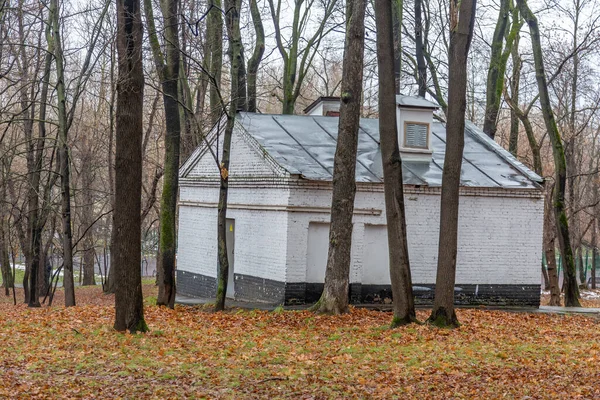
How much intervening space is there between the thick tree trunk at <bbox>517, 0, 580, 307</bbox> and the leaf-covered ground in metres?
5.76

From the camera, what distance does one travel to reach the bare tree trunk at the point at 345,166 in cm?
1559

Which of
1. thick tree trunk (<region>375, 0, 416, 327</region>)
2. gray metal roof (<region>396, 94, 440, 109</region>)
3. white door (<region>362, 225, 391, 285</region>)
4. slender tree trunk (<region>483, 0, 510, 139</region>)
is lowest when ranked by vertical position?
white door (<region>362, 225, 391, 285</region>)

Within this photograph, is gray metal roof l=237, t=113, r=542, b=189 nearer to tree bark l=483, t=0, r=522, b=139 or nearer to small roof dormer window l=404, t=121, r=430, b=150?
small roof dormer window l=404, t=121, r=430, b=150

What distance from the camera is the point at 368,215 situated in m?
19.8

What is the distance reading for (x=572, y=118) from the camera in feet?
106

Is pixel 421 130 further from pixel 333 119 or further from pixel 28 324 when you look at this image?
pixel 28 324

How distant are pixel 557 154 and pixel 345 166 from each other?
7.88 metres

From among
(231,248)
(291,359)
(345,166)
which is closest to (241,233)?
(231,248)

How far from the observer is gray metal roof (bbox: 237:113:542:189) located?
65.7ft

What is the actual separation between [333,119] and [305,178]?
529cm

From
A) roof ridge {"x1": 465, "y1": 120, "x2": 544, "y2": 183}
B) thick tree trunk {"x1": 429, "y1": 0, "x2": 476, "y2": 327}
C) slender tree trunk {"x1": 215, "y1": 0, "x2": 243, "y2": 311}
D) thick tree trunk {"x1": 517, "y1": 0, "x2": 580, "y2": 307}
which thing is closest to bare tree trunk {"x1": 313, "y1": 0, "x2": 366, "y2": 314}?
thick tree trunk {"x1": 429, "y1": 0, "x2": 476, "y2": 327}

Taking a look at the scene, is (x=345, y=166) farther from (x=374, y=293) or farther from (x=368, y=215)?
(x=374, y=293)

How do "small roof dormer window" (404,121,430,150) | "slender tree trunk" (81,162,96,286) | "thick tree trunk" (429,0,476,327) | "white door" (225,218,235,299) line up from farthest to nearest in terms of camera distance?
"slender tree trunk" (81,162,96,286)
"white door" (225,218,235,299)
"small roof dormer window" (404,121,430,150)
"thick tree trunk" (429,0,476,327)

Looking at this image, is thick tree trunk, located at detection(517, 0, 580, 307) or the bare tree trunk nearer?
the bare tree trunk
